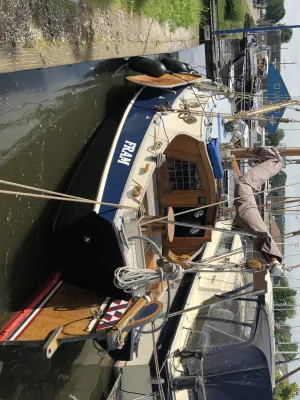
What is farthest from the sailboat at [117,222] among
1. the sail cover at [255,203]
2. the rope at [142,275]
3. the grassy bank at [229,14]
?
the grassy bank at [229,14]

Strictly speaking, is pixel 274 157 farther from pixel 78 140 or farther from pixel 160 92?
pixel 78 140

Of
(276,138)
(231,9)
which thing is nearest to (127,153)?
(231,9)

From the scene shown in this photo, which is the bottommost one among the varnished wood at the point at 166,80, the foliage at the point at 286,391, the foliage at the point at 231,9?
the foliage at the point at 286,391

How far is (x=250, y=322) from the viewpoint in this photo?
260 inches

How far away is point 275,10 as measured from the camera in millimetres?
42094

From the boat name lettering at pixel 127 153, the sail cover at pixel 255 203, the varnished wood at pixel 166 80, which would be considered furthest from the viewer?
the varnished wood at pixel 166 80

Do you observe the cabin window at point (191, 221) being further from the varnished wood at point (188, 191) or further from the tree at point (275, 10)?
the tree at point (275, 10)

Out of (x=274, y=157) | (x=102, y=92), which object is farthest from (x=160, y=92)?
(x=274, y=157)

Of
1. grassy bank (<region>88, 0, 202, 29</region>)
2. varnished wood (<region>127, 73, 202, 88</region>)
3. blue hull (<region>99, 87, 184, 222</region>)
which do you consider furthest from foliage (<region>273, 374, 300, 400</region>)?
blue hull (<region>99, 87, 184, 222</region>)

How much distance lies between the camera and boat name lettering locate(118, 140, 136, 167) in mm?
5758

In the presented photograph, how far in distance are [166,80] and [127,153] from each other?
2186mm

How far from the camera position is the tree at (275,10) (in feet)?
136

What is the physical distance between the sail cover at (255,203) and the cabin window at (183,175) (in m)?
1.06

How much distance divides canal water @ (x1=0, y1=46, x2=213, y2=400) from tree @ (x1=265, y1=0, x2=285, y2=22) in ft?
131
